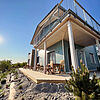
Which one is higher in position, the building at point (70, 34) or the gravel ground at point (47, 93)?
the building at point (70, 34)

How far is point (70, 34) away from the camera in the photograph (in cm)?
283

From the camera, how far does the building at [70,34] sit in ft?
9.98

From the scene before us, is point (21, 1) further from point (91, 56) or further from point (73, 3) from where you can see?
point (91, 56)

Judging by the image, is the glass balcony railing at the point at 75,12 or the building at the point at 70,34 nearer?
the building at the point at 70,34

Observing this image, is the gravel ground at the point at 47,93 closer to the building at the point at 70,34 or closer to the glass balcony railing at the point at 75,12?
the building at the point at 70,34

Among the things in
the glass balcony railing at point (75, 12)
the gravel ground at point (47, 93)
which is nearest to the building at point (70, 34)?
the glass balcony railing at point (75, 12)

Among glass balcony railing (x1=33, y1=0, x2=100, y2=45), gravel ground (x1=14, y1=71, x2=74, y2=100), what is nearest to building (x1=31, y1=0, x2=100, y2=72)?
glass balcony railing (x1=33, y1=0, x2=100, y2=45)

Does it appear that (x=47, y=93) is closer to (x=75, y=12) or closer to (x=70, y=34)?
(x=70, y=34)

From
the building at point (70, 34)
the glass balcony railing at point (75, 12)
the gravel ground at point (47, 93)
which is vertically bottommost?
the gravel ground at point (47, 93)

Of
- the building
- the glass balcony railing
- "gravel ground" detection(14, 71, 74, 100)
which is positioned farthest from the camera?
the glass balcony railing

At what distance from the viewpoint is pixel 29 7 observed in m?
5.71

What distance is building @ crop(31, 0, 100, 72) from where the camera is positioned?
3041 mm

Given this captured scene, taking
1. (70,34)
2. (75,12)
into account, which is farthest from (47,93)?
(75,12)

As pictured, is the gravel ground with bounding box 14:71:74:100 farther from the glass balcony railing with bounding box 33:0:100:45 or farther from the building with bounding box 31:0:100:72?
the glass balcony railing with bounding box 33:0:100:45
